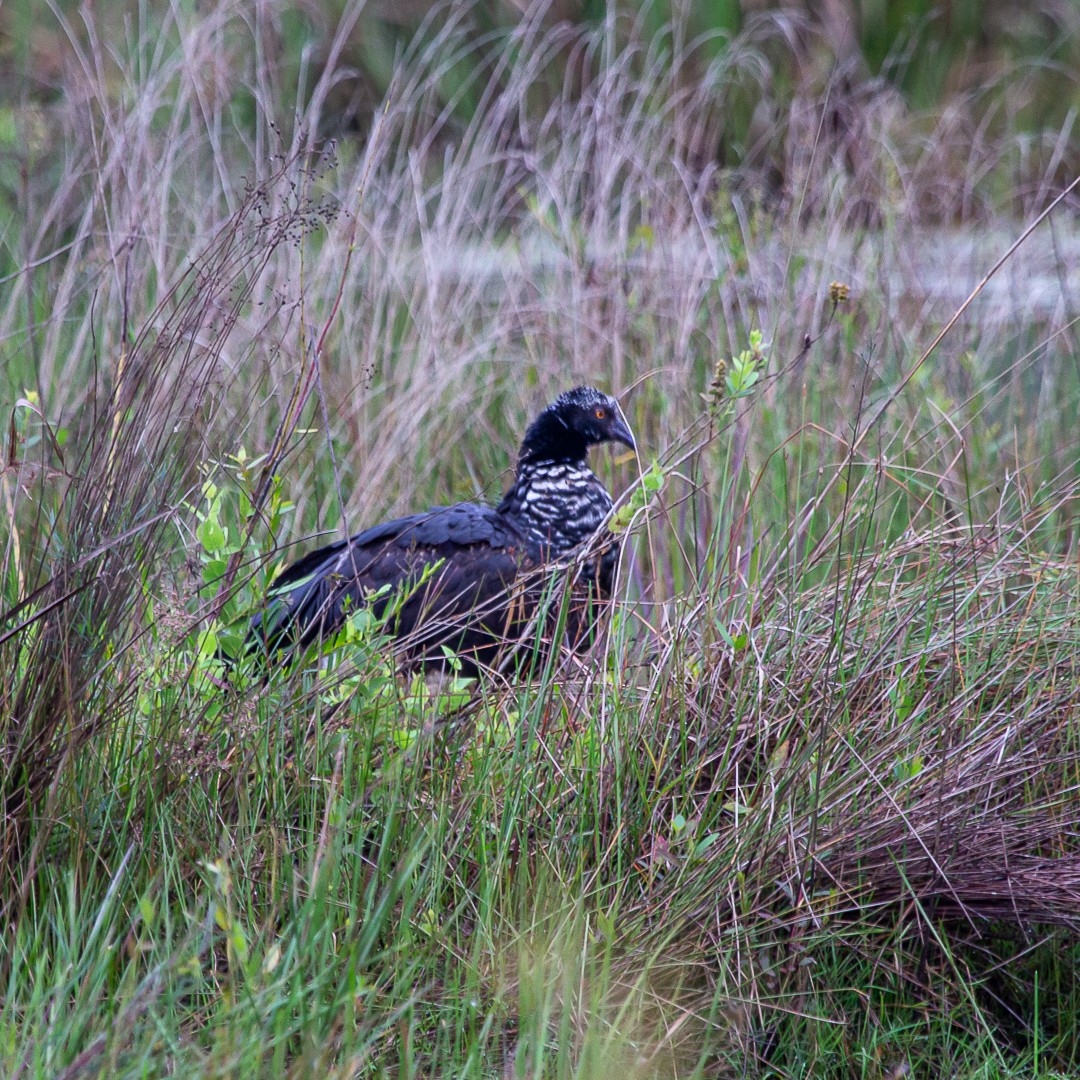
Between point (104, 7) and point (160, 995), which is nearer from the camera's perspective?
point (160, 995)

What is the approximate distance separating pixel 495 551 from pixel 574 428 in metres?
0.44

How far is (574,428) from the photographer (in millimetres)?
3785

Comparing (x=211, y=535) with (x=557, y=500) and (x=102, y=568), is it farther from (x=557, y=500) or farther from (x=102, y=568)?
(x=557, y=500)

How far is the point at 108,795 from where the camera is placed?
236 cm

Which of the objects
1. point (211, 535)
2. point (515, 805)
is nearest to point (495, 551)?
point (211, 535)

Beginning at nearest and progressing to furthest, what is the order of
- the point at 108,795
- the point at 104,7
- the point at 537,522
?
the point at 108,795
the point at 537,522
the point at 104,7

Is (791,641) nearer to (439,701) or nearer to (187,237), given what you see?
(439,701)

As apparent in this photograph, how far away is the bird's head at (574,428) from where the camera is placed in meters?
3.76

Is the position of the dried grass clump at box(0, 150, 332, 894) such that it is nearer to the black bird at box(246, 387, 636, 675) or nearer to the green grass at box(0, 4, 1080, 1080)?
the green grass at box(0, 4, 1080, 1080)

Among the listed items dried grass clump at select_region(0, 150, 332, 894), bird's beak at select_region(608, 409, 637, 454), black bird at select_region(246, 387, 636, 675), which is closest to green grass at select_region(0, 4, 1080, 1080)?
dried grass clump at select_region(0, 150, 332, 894)

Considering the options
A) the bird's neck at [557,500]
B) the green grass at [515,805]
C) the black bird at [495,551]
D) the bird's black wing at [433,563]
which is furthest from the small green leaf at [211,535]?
the bird's neck at [557,500]

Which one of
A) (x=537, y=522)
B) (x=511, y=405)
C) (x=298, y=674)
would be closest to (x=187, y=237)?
(x=511, y=405)

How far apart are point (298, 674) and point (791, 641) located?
0.95m

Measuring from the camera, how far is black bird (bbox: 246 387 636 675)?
133 inches
